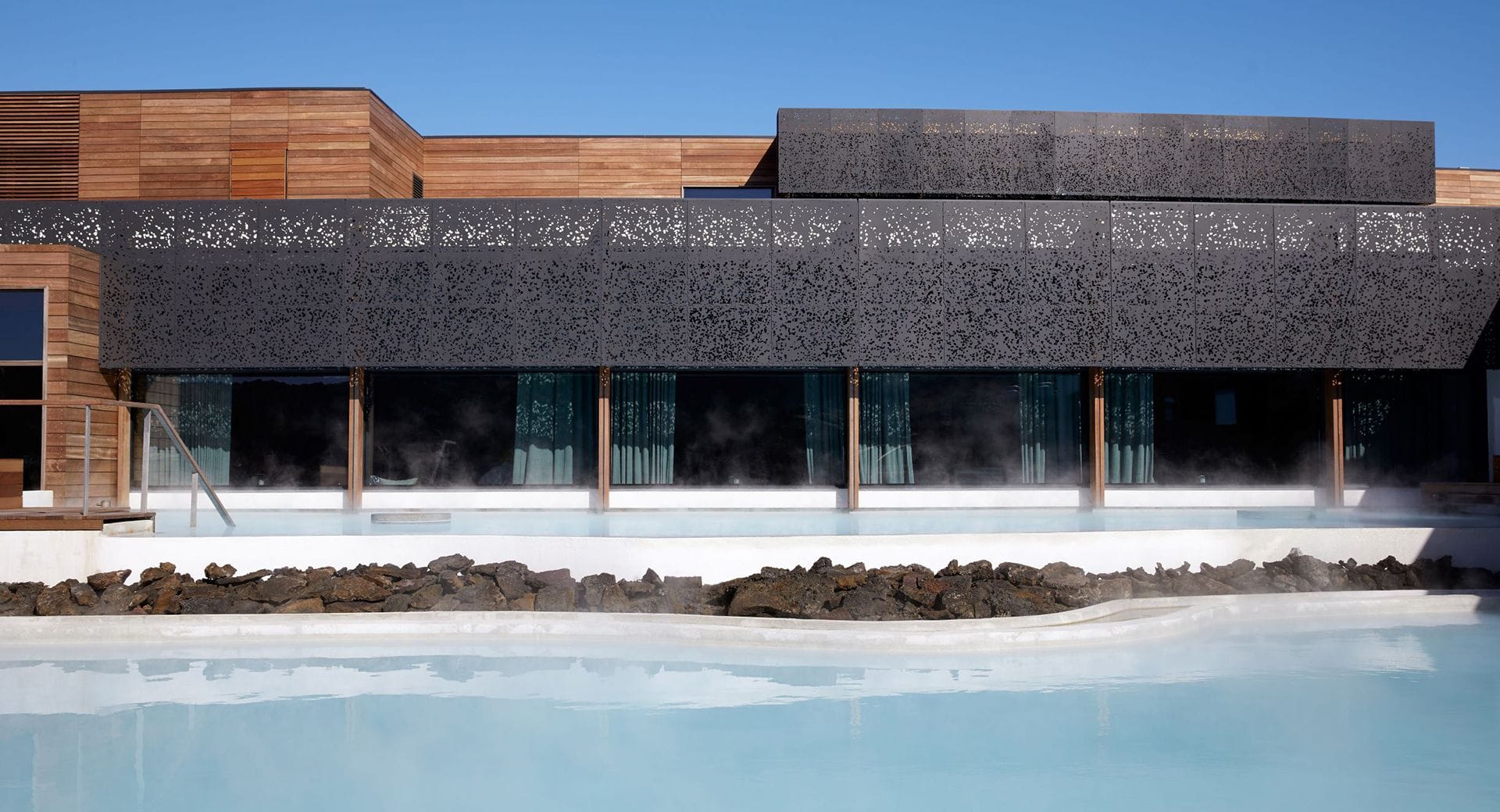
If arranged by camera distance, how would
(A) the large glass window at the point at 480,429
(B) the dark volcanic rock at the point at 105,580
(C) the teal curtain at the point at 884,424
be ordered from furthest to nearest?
(C) the teal curtain at the point at 884,424, (A) the large glass window at the point at 480,429, (B) the dark volcanic rock at the point at 105,580

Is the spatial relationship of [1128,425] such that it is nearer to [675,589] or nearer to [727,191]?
[727,191]

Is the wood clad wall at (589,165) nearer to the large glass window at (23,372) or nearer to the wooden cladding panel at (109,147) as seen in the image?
the wooden cladding panel at (109,147)

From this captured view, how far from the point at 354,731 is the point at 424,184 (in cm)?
1487

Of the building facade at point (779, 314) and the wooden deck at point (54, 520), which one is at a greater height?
the building facade at point (779, 314)

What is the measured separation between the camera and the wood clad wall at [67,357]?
526 inches

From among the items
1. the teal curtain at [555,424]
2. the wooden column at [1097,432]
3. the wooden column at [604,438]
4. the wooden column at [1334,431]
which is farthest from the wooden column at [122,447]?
the wooden column at [1334,431]

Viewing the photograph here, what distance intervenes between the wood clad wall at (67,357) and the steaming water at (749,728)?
7.72m

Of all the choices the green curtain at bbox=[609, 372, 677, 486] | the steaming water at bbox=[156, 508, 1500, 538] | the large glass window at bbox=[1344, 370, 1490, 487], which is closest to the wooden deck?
the steaming water at bbox=[156, 508, 1500, 538]

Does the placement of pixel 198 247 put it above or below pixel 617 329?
above

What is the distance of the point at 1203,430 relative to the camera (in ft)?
53.9

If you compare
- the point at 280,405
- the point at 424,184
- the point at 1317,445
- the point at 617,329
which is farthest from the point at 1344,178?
the point at 280,405

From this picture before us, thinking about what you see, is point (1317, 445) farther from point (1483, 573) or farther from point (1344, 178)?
point (1483, 573)

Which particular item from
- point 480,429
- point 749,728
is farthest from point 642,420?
point 749,728

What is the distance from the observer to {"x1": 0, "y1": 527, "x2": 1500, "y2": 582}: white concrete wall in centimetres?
892
